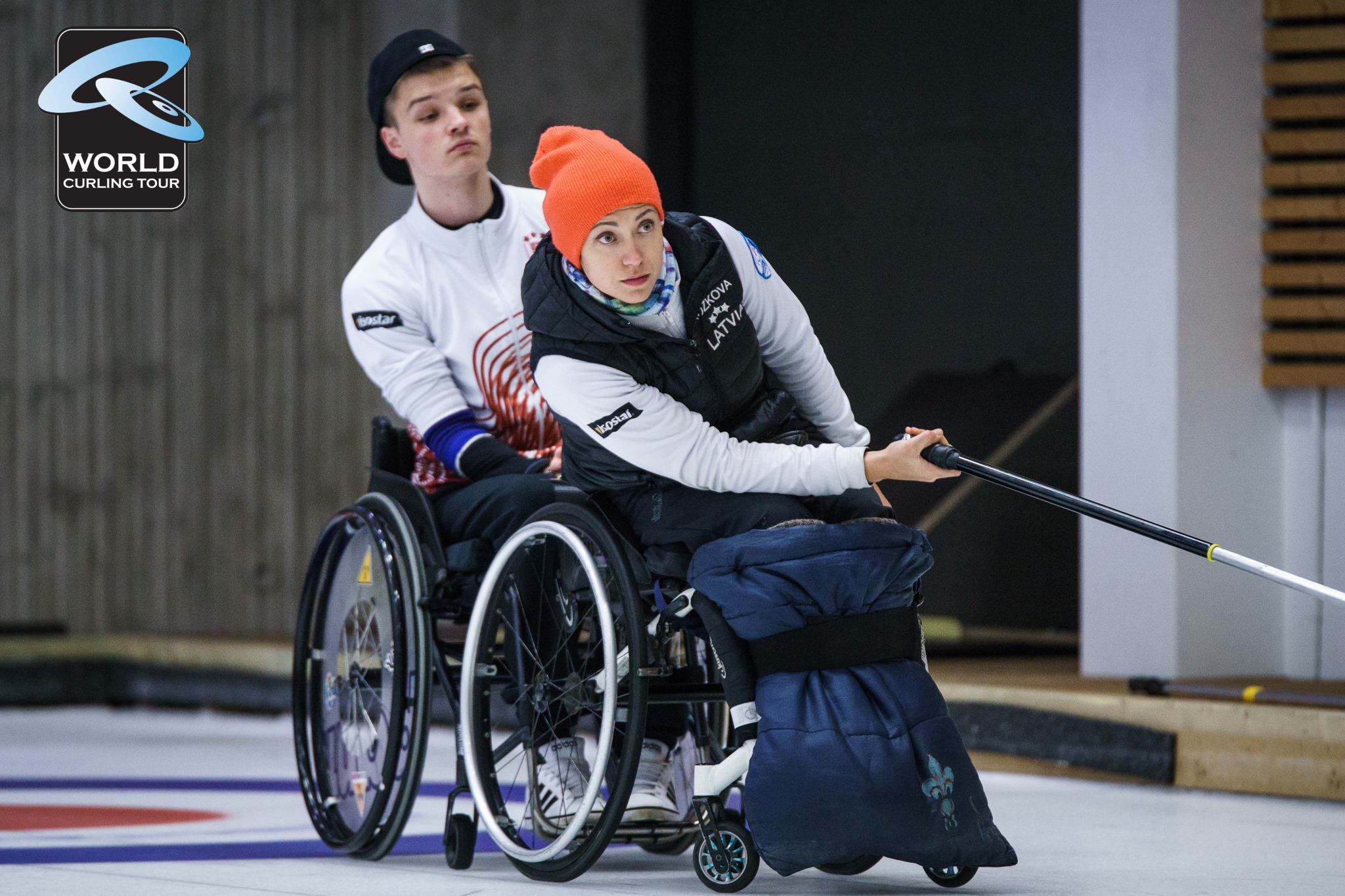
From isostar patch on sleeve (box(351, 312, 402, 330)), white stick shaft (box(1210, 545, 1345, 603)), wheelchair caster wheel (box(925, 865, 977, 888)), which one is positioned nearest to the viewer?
white stick shaft (box(1210, 545, 1345, 603))

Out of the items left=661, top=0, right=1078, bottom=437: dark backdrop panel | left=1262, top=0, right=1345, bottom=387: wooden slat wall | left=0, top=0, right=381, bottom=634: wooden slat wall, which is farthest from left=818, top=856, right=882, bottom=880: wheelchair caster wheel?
left=0, top=0, right=381, bottom=634: wooden slat wall

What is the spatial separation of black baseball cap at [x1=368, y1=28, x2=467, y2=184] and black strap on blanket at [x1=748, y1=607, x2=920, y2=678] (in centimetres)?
126

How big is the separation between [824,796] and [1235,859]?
838 millimetres

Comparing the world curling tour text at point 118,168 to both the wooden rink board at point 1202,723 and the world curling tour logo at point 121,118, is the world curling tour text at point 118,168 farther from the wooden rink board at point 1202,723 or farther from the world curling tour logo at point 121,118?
the wooden rink board at point 1202,723

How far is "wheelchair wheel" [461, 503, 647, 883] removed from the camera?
2.46m

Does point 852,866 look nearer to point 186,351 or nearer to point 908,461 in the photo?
point 908,461

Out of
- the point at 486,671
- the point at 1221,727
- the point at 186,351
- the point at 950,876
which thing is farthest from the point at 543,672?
the point at 186,351

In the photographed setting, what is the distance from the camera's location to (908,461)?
2.32 m

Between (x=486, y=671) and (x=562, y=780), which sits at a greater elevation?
(x=486, y=671)

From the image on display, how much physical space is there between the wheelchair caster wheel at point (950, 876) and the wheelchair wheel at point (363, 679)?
2.60 feet

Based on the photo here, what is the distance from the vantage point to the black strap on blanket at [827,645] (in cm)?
231

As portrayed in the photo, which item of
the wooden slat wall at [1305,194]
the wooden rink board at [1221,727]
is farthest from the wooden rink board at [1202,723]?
the wooden slat wall at [1305,194]

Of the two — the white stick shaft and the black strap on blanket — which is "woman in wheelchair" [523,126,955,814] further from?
the white stick shaft

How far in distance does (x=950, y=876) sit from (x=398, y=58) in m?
1.60
